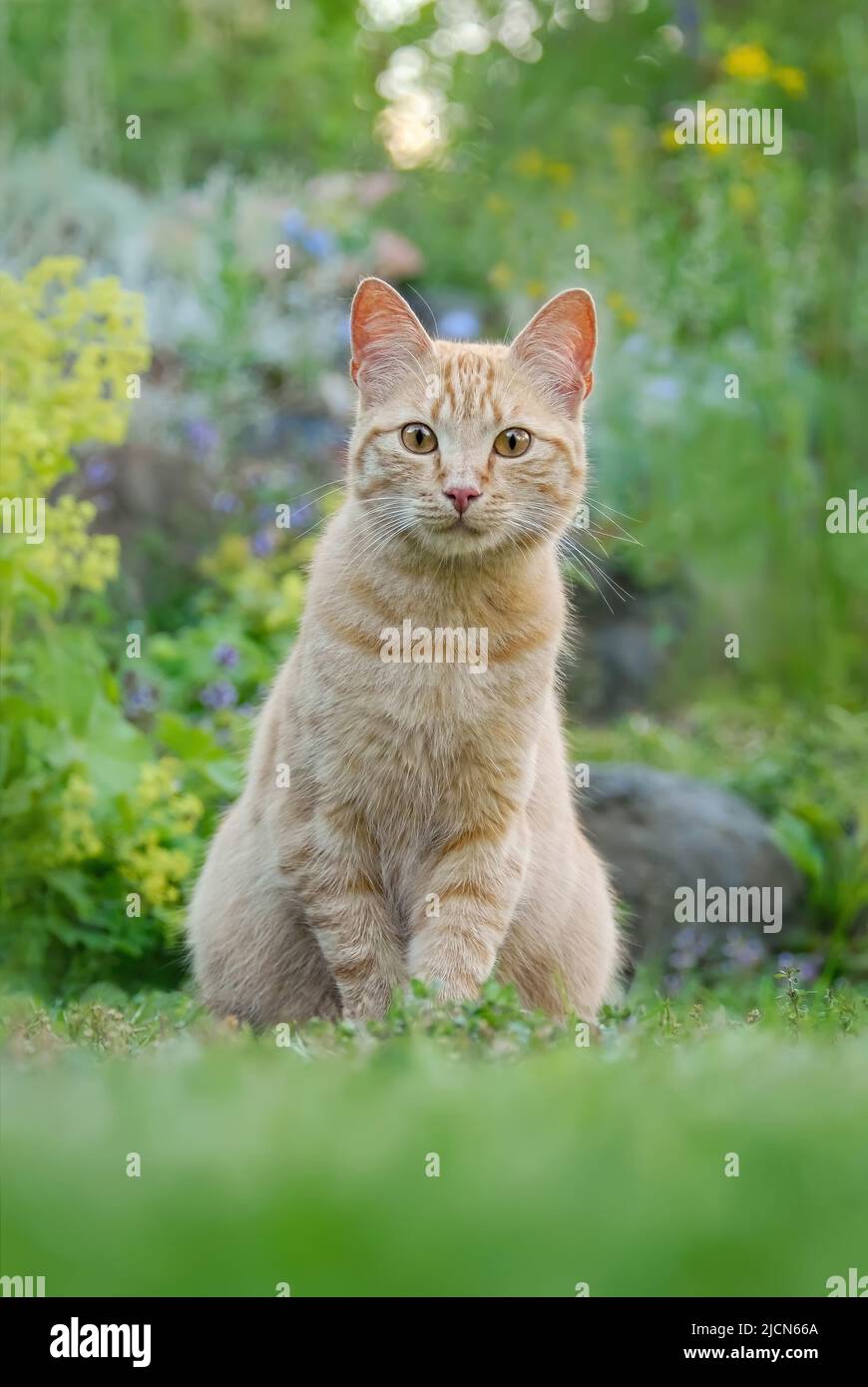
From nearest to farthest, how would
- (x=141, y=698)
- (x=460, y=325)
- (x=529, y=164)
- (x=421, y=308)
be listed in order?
(x=141, y=698) → (x=460, y=325) → (x=529, y=164) → (x=421, y=308)

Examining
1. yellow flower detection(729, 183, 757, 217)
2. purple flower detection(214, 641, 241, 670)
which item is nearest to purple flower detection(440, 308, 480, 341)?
yellow flower detection(729, 183, 757, 217)

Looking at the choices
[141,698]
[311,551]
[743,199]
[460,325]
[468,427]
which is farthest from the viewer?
[460,325]

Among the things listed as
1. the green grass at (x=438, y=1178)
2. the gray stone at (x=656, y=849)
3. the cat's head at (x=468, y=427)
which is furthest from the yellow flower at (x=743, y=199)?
the green grass at (x=438, y=1178)

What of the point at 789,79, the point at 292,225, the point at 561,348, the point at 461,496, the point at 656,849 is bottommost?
the point at 656,849

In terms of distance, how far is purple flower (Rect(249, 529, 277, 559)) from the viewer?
19.8 feet

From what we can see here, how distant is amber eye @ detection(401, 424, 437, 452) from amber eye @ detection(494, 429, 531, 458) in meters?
0.14

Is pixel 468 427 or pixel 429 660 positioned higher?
pixel 468 427

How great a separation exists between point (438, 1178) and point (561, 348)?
6.48 feet

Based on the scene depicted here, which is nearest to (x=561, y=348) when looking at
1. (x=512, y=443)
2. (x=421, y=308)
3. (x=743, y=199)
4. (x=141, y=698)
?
(x=512, y=443)

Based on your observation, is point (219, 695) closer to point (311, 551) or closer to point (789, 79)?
point (311, 551)

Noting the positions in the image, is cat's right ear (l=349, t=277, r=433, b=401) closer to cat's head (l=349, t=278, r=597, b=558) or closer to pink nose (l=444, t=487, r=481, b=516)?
cat's head (l=349, t=278, r=597, b=558)

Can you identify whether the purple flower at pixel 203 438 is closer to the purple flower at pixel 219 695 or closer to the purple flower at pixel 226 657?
the purple flower at pixel 226 657

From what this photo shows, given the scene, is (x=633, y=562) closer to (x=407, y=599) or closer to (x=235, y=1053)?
(x=407, y=599)

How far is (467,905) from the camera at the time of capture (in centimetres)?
336
